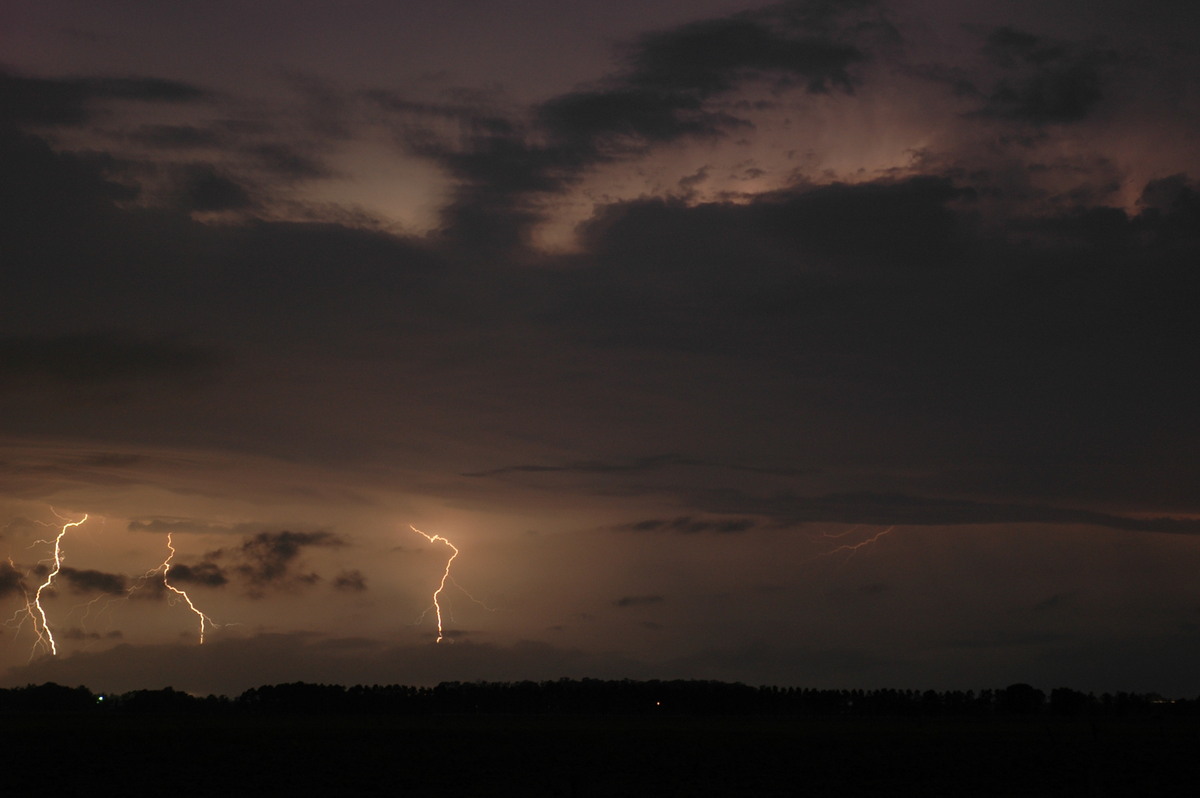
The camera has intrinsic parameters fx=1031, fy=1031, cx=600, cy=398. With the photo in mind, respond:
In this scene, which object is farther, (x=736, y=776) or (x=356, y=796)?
(x=736, y=776)

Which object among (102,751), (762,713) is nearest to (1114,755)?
(102,751)

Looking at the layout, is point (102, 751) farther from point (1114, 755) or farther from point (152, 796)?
point (1114, 755)

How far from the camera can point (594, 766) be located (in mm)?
51500

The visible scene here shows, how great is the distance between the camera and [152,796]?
40.0 metres

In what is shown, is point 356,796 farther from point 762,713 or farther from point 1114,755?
point 762,713

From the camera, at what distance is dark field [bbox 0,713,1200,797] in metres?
42.0

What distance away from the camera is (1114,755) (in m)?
55.5

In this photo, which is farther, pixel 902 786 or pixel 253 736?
pixel 253 736

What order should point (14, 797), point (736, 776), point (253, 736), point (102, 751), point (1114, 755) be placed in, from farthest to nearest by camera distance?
point (253, 736) < point (102, 751) < point (1114, 755) < point (736, 776) < point (14, 797)

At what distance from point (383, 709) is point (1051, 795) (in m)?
153

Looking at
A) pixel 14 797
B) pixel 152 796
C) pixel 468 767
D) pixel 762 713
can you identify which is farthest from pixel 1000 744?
pixel 762 713

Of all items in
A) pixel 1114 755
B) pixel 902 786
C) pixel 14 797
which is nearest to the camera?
pixel 14 797

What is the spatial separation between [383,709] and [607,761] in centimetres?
13255

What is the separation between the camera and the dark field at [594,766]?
41969 mm
